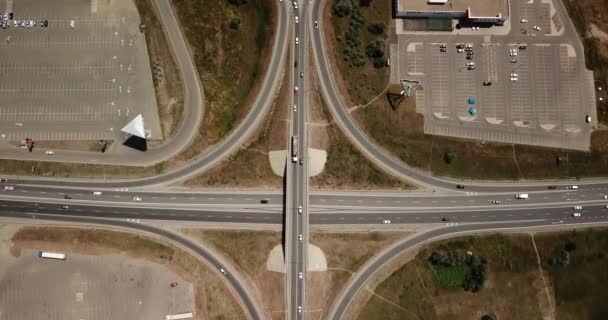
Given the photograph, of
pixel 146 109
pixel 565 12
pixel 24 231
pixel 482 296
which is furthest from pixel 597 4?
pixel 24 231

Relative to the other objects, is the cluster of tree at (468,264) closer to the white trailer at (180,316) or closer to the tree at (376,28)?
the tree at (376,28)

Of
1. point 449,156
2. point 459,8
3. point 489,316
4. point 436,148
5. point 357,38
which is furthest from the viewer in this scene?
point 459,8

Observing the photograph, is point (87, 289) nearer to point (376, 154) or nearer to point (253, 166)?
point (253, 166)

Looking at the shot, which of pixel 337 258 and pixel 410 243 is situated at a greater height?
pixel 410 243

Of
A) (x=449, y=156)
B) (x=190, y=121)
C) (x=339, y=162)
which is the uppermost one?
(x=190, y=121)

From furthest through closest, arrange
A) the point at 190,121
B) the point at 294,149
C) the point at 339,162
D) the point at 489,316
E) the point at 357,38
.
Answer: the point at 357,38 < the point at 339,162 < the point at 190,121 < the point at 489,316 < the point at 294,149

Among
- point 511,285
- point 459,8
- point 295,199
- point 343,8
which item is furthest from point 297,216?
point 459,8

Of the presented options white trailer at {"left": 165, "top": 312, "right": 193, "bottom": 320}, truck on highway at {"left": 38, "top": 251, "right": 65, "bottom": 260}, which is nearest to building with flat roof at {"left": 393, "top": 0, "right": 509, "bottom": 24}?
white trailer at {"left": 165, "top": 312, "right": 193, "bottom": 320}

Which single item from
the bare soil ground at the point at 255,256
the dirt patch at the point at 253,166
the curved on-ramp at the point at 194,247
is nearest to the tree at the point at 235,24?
the dirt patch at the point at 253,166
